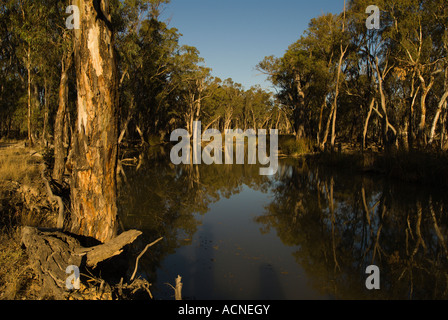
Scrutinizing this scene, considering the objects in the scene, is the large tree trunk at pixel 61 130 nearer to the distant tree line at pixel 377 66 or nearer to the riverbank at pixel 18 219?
the riverbank at pixel 18 219

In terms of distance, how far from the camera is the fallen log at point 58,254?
3.34 meters

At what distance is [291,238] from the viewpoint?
7008 mm

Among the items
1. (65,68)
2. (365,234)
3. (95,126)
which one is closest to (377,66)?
(365,234)

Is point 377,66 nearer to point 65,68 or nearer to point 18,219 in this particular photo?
point 65,68

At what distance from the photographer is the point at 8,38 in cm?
2542

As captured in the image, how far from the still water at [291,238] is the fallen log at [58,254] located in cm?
101

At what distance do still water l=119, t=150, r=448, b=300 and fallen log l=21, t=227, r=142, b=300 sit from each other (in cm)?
101

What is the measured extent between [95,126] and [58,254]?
173 cm

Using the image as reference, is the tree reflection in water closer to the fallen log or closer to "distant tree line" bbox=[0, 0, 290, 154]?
the fallen log

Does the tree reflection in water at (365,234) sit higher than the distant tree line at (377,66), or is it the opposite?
the distant tree line at (377,66)

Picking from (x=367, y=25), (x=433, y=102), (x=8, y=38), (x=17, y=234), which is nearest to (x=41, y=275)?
(x=17, y=234)

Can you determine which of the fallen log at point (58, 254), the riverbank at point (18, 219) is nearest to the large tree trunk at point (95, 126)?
the fallen log at point (58, 254)

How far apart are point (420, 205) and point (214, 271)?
7.84 metres

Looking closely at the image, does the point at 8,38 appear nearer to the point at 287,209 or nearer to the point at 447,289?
the point at 287,209
